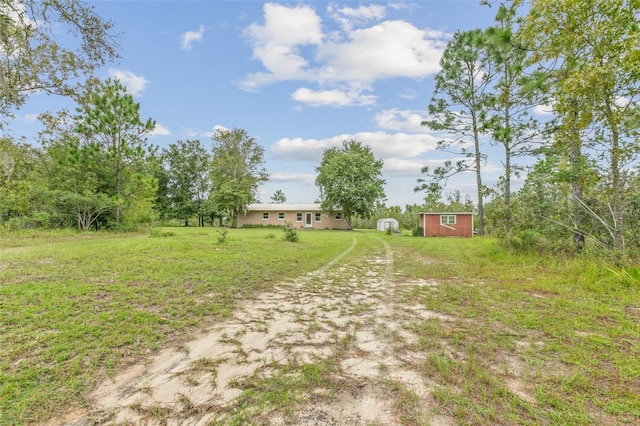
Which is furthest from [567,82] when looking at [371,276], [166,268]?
[166,268]

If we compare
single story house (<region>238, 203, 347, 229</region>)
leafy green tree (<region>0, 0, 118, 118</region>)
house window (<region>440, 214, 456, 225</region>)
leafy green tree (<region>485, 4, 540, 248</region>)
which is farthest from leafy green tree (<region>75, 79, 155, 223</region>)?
house window (<region>440, 214, 456, 225</region>)

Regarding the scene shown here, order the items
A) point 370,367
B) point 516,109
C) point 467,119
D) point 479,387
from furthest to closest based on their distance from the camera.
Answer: point 467,119 < point 516,109 < point 370,367 < point 479,387

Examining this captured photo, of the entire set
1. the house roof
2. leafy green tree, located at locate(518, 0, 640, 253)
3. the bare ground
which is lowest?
the bare ground

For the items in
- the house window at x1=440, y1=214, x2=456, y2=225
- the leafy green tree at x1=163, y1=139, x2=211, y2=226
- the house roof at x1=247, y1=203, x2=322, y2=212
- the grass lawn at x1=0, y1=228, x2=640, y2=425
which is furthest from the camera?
the leafy green tree at x1=163, y1=139, x2=211, y2=226

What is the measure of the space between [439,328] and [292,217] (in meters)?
26.6

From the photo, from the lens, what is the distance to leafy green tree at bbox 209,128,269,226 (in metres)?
28.9

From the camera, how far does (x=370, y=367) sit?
2.21 metres

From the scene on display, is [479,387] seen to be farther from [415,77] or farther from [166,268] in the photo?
[415,77]

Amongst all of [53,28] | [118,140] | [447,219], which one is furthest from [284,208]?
[53,28]

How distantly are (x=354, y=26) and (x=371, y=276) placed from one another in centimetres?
943

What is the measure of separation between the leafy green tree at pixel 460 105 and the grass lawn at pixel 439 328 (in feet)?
34.6

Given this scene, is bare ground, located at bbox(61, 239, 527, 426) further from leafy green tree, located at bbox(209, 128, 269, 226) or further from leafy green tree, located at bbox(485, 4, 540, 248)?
leafy green tree, located at bbox(209, 128, 269, 226)

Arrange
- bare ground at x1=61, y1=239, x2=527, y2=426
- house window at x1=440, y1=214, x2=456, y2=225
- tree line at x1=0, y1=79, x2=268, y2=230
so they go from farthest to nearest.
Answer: house window at x1=440, y1=214, x2=456, y2=225 < tree line at x1=0, y1=79, x2=268, y2=230 < bare ground at x1=61, y1=239, x2=527, y2=426

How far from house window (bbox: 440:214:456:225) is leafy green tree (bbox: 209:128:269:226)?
1750cm
